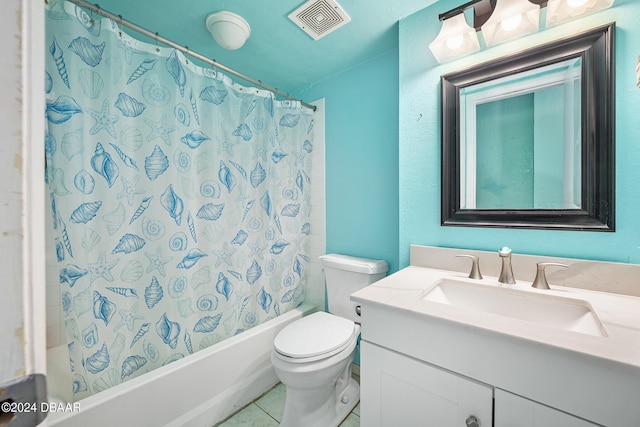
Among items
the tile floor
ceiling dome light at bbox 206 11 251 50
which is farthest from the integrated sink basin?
ceiling dome light at bbox 206 11 251 50

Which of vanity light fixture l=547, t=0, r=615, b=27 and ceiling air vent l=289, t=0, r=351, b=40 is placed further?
ceiling air vent l=289, t=0, r=351, b=40

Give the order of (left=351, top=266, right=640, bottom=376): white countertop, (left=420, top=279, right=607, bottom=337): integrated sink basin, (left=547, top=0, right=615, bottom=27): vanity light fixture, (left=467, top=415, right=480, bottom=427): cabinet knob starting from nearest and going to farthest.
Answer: (left=351, top=266, right=640, bottom=376): white countertop
(left=467, top=415, right=480, bottom=427): cabinet knob
(left=420, top=279, right=607, bottom=337): integrated sink basin
(left=547, top=0, right=615, bottom=27): vanity light fixture

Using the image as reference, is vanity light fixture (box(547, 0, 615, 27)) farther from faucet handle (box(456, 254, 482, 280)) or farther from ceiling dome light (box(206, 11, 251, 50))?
ceiling dome light (box(206, 11, 251, 50))

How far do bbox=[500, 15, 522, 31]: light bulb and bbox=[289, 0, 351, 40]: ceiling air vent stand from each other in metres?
0.70

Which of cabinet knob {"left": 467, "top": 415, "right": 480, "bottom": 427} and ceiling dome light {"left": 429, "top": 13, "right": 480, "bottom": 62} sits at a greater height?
ceiling dome light {"left": 429, "top": 13, "right": 480, "bottom": 62}

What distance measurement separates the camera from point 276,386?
163cm

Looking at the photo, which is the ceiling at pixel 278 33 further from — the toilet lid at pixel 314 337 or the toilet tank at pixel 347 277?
the toilet lid at pixel 314 337

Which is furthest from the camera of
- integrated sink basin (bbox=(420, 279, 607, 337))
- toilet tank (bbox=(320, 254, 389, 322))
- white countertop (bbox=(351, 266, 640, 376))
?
toilet tank (bbox=(320, 254, 389, 322))

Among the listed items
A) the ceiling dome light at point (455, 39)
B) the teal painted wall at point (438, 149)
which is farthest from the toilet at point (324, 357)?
the ceiling dome light at point (455, 39)

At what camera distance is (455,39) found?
1.15 metres

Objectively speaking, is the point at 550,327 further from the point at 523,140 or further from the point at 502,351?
the point at 523,140

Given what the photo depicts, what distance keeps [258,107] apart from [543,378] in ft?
5.77

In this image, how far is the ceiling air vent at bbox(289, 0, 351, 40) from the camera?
123 centimetres

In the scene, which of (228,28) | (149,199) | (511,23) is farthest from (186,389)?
(511,23)
